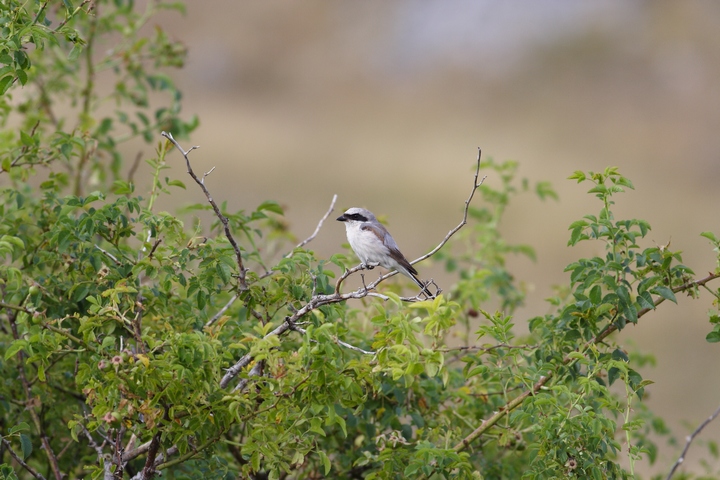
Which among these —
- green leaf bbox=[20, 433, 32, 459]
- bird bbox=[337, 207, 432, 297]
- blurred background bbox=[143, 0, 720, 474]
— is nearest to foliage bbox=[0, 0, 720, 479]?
green leaf bbox=[20, 433, 32, 459]

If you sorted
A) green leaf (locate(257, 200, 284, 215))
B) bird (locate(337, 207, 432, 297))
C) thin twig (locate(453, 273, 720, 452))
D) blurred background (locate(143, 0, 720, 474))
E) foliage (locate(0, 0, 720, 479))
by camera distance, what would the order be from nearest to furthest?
foliage (locate(0, 0, 720, 479))
thin twig (locate(453, 273, 720, 452))
green leaf (locate(257, 200, 284, 215))
bird (locate(337, 207, 432, 297))
blurred background (locate(143, 0, 720, 474))

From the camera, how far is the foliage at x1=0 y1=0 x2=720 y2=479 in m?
2.82

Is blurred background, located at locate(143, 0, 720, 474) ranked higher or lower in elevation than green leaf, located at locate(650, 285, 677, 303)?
higher

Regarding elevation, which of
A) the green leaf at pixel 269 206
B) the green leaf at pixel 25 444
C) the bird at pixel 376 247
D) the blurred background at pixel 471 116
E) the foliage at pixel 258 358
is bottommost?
the green leaf at pixel 25 444

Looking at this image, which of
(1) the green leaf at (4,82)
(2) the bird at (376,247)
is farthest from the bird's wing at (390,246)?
(1) the green leaf at (4,82)

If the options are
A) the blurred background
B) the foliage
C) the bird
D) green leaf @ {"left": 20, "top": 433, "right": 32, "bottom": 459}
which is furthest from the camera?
the blurred background

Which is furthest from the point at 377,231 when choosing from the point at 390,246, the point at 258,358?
the point at 258,358

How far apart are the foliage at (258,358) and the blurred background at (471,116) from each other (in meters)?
8.55

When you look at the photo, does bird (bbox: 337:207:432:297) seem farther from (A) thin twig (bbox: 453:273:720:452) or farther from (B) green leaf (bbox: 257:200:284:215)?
(A) thin twig (bbox: 453:273:720:452)

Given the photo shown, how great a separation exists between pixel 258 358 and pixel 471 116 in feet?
66.7

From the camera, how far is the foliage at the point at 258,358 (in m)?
2.82

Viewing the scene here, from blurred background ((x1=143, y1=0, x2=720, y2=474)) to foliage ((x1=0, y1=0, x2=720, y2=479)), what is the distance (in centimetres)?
855

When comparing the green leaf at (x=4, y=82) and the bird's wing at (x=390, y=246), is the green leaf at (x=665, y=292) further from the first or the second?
the bird's wing at (x=390, y=246)

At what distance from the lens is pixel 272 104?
75.0 ft
